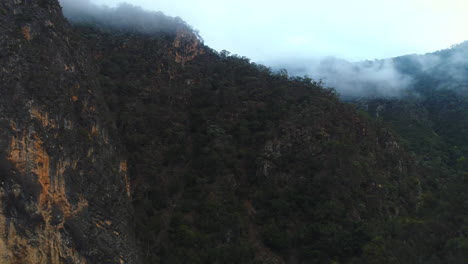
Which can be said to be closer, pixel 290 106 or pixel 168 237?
pixel 168 237

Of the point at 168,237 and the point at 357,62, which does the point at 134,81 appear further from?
the point at 357,62

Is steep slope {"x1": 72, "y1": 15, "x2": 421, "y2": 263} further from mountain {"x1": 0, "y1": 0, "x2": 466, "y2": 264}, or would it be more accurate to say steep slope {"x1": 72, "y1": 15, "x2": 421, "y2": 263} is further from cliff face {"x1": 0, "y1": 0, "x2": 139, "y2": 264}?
cliff face {"x1": 0, "y1": 0, "x2": 139, "y2": 264}

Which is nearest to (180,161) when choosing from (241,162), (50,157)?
(241,162)

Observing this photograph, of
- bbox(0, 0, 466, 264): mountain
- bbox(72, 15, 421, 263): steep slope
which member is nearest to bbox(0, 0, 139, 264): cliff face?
bbox(0, 0, 466, 264): mountain

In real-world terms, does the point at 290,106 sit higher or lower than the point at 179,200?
higher

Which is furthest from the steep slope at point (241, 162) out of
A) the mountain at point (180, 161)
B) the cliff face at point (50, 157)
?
the cliff face at point (50, 157)

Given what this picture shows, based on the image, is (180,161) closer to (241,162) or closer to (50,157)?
(241,162)

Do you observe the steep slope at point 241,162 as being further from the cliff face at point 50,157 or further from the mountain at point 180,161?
the cliff face at point 50,157

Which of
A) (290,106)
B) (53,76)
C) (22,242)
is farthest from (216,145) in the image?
(22,242)

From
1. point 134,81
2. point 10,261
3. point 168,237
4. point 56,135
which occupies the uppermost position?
point 134,81
